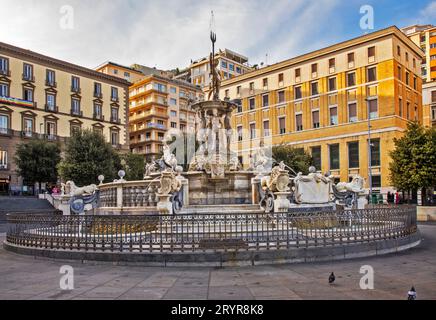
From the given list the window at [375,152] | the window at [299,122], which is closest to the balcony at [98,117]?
the window at [299,122]

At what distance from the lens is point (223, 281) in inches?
290

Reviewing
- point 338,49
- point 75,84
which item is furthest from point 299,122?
point 75,84

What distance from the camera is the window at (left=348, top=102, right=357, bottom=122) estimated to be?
48.2 metres

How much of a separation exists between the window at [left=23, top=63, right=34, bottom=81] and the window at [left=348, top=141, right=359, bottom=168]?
4080 cm

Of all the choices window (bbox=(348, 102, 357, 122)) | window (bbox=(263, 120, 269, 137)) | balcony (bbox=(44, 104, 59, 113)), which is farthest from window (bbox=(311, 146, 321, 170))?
balcony (bbox=(44, 104, 59, 113))

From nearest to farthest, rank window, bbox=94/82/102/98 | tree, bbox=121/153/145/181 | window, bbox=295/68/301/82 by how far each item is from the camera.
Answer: tree, bbox=121/153/145/181
window, bbox=295/68/301/82
window, bbox=94/82/102/98

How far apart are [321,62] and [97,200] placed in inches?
1621

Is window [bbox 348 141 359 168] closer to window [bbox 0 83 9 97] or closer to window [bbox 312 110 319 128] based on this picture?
window [bbox 312 110 319 128]

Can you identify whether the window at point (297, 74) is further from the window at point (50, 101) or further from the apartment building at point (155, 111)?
the window at point (50, 101)

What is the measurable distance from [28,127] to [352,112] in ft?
133

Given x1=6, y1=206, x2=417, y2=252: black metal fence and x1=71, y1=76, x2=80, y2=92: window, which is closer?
x1=6, y1=206, x2=417, y2=252: black metal fence

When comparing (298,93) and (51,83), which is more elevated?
(51,83)

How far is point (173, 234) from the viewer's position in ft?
30.5

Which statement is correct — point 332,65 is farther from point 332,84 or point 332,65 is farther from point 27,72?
point 27,72
